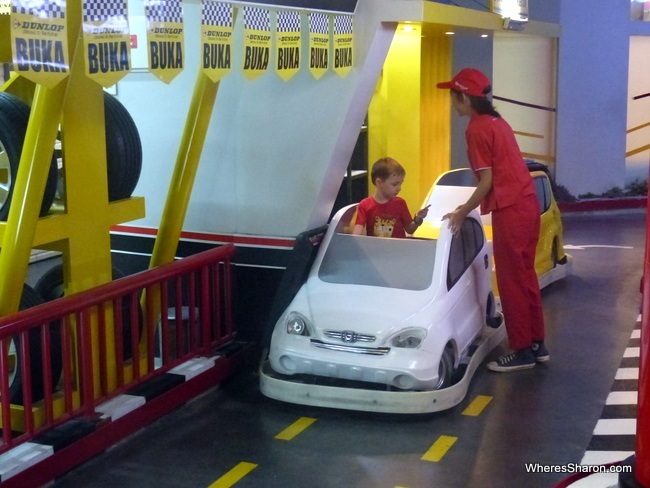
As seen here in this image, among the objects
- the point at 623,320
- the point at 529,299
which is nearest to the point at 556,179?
the point at 623,320

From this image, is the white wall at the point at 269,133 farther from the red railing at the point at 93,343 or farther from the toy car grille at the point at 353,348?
the toy car grille at the point at 353,348

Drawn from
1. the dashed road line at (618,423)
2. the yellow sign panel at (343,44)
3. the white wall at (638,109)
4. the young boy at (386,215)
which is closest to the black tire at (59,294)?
the young boy at (386,215)

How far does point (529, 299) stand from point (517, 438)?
1430mm

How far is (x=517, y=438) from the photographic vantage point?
5.04 meters

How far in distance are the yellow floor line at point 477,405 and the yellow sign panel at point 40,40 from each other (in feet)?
10.4

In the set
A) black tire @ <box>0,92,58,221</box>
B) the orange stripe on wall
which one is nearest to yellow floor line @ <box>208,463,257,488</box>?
black tire @ <box>0,92,58,221</box>

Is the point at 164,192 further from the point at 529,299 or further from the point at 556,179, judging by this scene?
the point at 556,179

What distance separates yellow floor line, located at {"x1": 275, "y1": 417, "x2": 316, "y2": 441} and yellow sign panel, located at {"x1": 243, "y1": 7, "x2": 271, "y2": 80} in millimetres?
2133

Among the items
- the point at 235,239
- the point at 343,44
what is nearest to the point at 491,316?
the point at 235,239

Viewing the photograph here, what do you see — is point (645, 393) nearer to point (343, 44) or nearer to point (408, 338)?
point (408, 338)

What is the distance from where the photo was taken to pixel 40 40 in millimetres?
3750

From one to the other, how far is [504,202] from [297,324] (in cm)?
167

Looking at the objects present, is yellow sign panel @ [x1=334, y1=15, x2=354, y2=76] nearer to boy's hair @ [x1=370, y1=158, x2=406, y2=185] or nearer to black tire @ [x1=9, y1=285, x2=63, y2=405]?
boy's hair @ [x1=370, y1=158, x2=406, y2=185]

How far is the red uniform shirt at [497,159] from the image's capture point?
6043 millimetres
